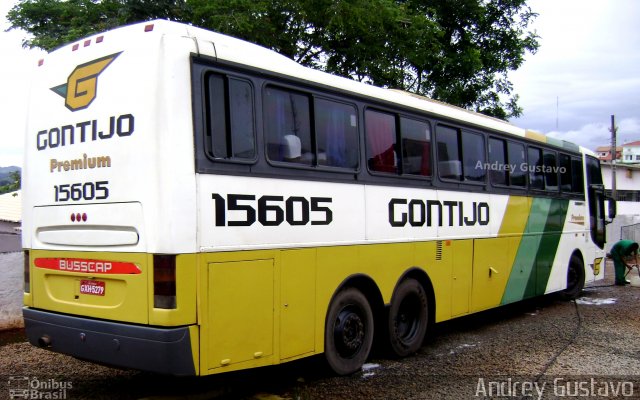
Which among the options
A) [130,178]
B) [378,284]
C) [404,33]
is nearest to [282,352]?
[378,284]

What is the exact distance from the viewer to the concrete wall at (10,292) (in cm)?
815

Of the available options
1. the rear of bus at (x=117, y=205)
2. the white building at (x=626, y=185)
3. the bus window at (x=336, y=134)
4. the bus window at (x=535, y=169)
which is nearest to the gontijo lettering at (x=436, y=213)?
the bus window at (x=336, y=134)

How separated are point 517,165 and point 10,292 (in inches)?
321

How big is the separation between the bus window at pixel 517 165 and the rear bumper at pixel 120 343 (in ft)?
22.0

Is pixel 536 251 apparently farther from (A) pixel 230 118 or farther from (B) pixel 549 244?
(A) pixel 230 118

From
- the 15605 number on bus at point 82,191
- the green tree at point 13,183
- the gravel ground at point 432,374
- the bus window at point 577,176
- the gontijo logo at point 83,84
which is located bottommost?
the gravel ground at point 432,374

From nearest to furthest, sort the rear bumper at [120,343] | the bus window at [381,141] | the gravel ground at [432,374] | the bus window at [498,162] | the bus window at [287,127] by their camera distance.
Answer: the rear bumper at [120,343]
the bus window at [287,127]
the gravel ground at [432,374]
the bus window at [381,141]
the bus window at [498,162]

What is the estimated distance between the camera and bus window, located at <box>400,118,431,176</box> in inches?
282

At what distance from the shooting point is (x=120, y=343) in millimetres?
4547

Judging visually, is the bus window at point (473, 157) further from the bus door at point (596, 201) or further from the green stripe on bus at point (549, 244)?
the bus door at point (596, 201)

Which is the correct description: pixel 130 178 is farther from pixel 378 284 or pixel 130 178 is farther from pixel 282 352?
pixel 378 284

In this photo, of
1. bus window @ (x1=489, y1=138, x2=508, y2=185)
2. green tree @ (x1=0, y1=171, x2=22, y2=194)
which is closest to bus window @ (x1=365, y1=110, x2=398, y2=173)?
bus window @ (x1=489, y1=138, x2=508, y2=185)

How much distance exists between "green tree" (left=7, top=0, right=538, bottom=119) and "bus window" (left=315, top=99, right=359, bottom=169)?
5.65 m

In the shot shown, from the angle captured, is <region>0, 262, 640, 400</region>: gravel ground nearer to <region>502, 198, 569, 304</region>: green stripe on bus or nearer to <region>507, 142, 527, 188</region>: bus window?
<region>502, 198, 569, 304</region>: green stripe on bus
